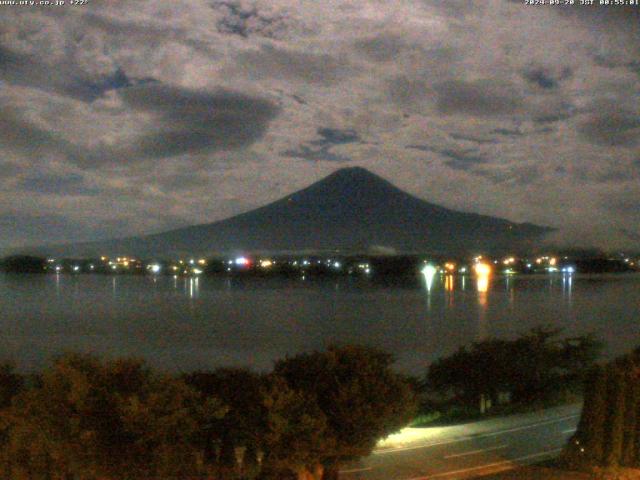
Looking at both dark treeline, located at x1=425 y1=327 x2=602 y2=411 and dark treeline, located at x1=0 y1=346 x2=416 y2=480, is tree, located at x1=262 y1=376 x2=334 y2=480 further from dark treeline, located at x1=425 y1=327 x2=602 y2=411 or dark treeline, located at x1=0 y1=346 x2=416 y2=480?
dark treeline, located at x1=425 y1=327 x2=602 y2=411

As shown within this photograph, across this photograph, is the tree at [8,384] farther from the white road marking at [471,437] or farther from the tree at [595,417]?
the tree at [595,417]

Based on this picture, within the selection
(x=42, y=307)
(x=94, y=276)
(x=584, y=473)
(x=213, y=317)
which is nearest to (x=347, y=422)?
(x=584, y=473)

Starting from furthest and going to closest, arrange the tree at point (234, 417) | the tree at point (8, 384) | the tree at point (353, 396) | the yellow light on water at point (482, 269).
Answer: the yellow light on water at point (482, 269) < the tree at point (8, 384) < the tree at point (353, 396) < the tree at point (234, 417)

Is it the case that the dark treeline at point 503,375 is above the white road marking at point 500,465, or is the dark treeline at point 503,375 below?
below

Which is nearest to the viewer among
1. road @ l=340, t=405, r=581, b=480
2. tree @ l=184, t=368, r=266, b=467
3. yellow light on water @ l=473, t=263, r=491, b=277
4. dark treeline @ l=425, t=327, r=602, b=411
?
tree @ l=184, t=368, r=266, b=467

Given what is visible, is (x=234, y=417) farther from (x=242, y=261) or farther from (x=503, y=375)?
(x=242, y=261)

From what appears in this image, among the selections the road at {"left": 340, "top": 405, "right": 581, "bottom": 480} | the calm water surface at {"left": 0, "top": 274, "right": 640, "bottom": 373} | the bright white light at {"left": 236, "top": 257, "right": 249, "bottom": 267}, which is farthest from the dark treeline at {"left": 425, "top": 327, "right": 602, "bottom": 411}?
the bright white light at {"left": 236, "top": 257, "right": 249, "bottom": 267}

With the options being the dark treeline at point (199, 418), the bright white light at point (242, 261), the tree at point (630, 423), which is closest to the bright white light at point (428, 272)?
the bright white light at point (242, 261)
